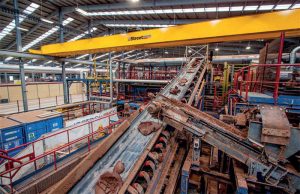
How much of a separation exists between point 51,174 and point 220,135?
233 inches

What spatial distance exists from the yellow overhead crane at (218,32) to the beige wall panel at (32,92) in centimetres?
1553

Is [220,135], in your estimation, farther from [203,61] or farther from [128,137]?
[203,61]

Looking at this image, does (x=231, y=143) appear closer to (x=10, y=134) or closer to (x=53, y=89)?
(x=10, y=134)

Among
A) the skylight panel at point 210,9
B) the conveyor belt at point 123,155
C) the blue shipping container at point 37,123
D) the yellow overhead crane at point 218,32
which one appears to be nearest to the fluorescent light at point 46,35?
the yellow overhead crane at point 218,32

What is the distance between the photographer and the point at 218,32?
5.40m

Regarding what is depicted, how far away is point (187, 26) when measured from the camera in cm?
603

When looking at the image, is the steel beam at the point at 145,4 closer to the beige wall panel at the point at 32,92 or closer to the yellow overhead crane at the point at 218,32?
the yellow overhead crane at the point at 218,32

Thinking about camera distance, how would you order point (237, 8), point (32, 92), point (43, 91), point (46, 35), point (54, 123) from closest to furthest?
point (54, 123), point (237, 8), point (46, 35), point (32, 92), point (43, 91)

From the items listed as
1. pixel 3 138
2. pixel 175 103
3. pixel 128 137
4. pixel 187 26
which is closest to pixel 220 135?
pixel 175 103

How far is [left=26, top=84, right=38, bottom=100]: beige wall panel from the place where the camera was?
18.5 metres

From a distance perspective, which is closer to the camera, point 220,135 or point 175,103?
point 220,135

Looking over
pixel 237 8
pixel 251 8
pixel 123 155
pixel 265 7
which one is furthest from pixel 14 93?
pixel 265 7

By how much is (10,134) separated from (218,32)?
10.3 metres

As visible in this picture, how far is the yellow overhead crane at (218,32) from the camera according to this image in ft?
14.5
